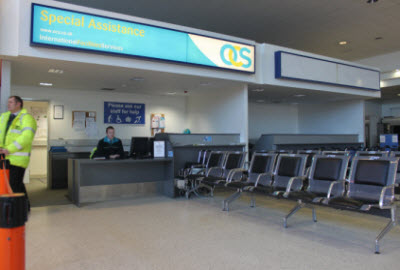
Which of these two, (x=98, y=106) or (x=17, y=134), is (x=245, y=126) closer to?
(x=98, y=106)

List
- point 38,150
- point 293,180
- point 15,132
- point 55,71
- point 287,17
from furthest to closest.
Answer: point 38,150 → point 287,17 → point 55,71 → point 293,180 → point 15,132

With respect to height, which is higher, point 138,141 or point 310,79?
point 310,79

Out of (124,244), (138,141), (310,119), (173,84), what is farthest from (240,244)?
(310,119)

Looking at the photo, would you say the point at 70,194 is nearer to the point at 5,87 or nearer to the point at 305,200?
the point at 5,87

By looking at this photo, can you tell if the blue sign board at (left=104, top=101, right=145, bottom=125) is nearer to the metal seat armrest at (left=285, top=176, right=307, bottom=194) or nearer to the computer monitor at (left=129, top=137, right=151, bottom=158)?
the computer monitor at (left=129, top=137, right=151, bottom=158)

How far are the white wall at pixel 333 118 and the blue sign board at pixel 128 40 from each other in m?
5.69

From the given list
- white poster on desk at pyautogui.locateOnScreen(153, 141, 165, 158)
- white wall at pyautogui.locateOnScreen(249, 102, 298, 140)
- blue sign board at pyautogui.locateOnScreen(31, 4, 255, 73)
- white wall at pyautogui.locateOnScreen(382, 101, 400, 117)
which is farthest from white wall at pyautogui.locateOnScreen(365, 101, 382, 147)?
white poster on desk at pyautogui.locateOnScreen(153, 141, 165, 158)

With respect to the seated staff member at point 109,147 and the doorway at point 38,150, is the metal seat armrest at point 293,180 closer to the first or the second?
the seated staff member at point 109,147

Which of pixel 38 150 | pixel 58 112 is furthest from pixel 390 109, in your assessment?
pixel 38 150

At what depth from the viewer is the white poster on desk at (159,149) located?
6.27m

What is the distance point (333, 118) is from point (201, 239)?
9359mm

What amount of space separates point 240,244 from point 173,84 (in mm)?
4746

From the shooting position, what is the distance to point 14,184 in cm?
408

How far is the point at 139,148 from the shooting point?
247 inches
